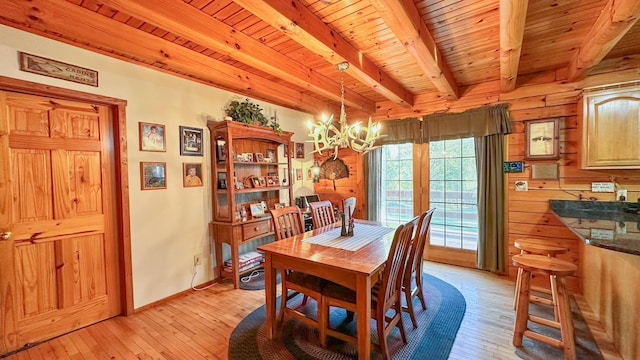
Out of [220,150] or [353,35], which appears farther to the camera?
[220,150]

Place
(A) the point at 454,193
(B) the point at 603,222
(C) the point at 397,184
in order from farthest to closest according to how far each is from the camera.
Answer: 1. (C) the point at 397,184
2. (A) the point at 454,193
3. (B) the point at 603,222

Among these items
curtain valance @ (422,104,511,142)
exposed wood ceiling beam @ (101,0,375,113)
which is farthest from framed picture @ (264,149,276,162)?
curtain valance @ (422,104,511,142)

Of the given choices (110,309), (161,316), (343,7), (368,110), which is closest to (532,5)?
(343,7)

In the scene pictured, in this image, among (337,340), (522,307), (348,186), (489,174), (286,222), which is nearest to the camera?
(522,307)

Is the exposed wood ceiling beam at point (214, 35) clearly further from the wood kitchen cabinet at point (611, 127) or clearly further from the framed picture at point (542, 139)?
the wood kitchen cabinet at point (611, 127)

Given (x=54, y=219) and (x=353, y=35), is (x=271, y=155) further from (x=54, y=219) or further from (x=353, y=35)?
(x=54, y=219)

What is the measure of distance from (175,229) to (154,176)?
624 mm

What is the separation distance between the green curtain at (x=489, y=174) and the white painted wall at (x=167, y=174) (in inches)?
130

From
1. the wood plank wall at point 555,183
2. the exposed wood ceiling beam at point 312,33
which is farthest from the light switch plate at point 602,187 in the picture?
the exposed wood ceiling beam at point 312,33

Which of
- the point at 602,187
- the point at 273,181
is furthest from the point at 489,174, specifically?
the point at 273,181

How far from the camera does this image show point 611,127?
2.52 meters

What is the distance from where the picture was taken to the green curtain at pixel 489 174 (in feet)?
11.1

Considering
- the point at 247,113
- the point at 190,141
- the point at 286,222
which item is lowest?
the point at 286,222

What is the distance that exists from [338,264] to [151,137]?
2.35 metres
